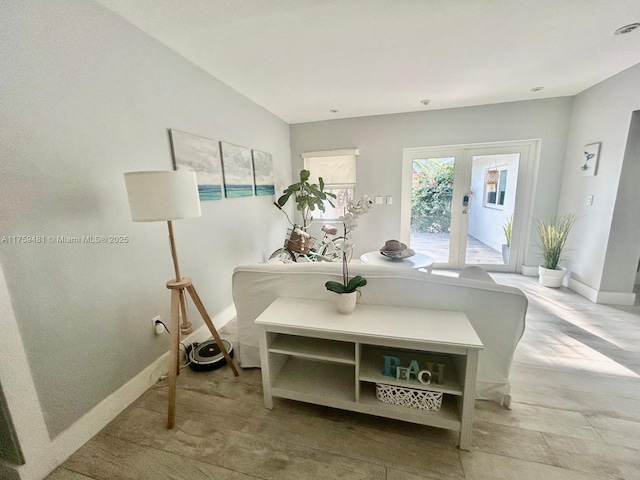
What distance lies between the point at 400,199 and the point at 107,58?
361 centimetres

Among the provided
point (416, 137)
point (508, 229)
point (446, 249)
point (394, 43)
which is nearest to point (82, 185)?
point (394, 43)

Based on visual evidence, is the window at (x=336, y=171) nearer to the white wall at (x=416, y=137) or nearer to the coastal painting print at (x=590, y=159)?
the white wall at (x=416, y=137)

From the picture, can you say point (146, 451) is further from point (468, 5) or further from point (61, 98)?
point (468, 5)

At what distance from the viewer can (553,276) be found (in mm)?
3234

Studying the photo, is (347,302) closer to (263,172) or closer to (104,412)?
(104,412)

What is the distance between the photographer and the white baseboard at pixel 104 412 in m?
1.32

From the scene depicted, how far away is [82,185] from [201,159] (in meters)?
1.02

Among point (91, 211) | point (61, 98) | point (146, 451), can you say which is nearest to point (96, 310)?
point (91, 211)

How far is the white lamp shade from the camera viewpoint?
1340 millimetres

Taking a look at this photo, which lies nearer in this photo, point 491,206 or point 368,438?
point 368,438

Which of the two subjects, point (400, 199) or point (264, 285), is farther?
point (400, 199)

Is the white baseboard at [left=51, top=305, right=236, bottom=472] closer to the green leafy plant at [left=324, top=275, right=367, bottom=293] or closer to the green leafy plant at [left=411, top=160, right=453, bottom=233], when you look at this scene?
the green leafy plant at [left=324, top=275, right=367, bottom=293]

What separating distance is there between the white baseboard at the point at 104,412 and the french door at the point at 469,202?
365cm

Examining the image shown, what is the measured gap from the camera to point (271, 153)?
3.66 m
